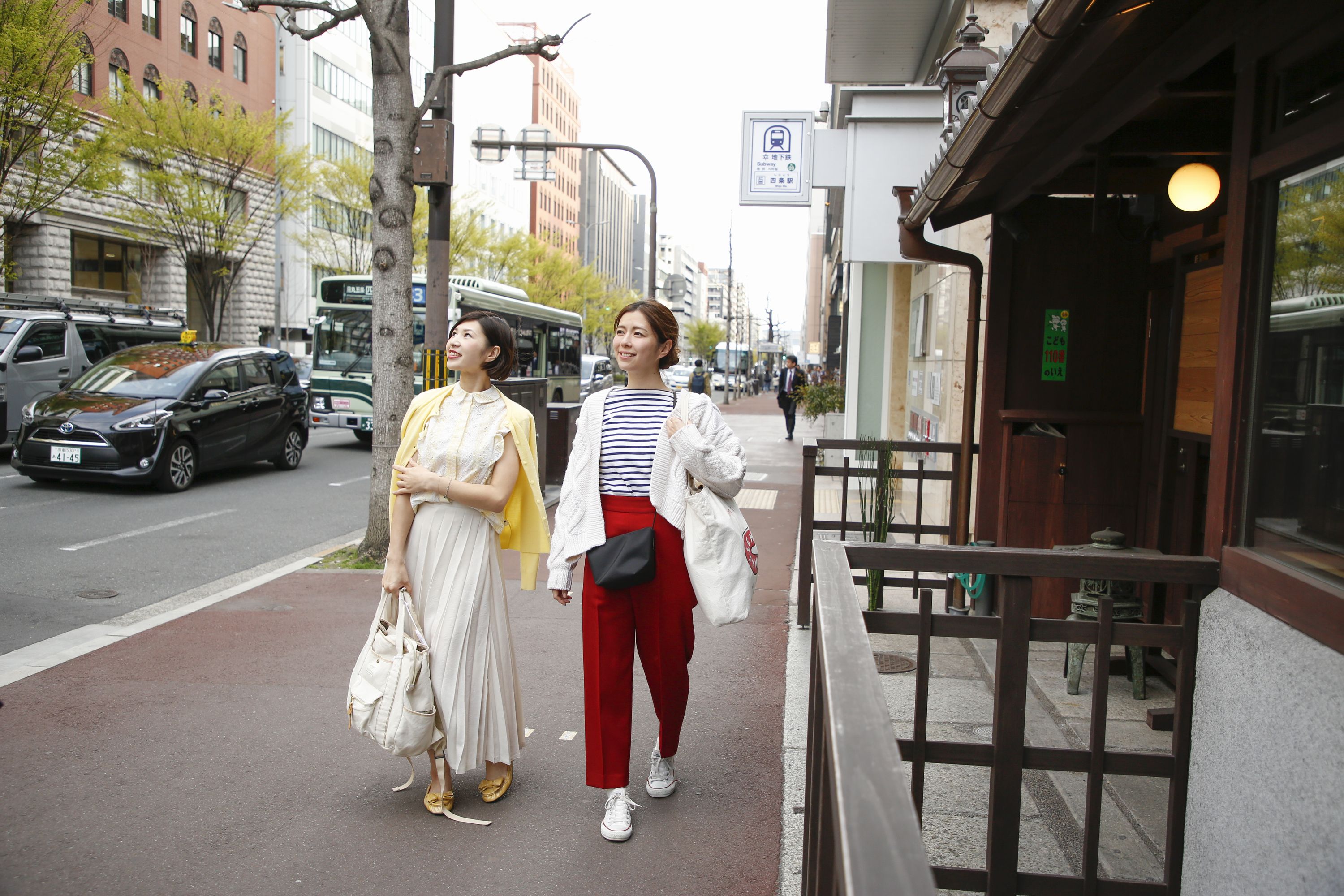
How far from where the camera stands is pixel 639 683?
18.1 feet

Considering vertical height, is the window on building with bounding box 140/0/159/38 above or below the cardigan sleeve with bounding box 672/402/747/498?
above

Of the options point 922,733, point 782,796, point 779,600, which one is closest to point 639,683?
point 782,796

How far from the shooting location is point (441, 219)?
925 centimetres

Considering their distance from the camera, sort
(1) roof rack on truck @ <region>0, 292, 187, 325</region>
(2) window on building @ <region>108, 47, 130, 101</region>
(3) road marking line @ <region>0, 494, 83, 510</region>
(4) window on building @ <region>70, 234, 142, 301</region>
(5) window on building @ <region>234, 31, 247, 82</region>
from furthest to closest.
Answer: (5) window on building @ <region>234, 31, 247, 82</region> < (4) window on building @ <region>70, 234, 142, 301</region> < (2) window on building @ <region>108, 47, 130, 101</region> < (1) roof rack on truck @ <region>0, 292, 187, 325</region> < (3) road marking line @ <region>0, 494, 83, 510</region>

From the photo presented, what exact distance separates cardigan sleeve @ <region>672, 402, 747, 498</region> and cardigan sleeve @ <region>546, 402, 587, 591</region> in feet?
1.26

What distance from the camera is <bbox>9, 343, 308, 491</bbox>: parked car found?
38.3ft

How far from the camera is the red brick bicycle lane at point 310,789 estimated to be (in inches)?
133

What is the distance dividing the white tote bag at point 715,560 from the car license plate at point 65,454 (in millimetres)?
10407

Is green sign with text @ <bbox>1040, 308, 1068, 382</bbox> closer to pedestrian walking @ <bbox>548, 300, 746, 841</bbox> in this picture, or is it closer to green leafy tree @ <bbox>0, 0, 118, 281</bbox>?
pedestrian walking @ <bbox>548, 300, 746, 841</bbox>

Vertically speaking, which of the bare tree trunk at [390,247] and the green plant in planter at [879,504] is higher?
the bare tree trunk at [390,247]

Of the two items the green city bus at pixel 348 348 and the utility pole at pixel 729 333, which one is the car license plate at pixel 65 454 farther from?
the utility pole at pixel 729 333

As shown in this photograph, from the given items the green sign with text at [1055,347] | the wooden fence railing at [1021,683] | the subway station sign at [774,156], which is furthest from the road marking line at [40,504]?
the wooden fence railing at [1021,683]

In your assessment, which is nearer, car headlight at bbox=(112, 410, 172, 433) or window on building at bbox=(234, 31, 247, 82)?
car headlight at bbox=(112, 410, 172, 433)

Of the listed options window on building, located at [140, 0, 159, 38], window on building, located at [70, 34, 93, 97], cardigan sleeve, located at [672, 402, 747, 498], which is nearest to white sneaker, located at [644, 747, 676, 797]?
cardigan sleeve, located at [672, 402, 747, 498]
